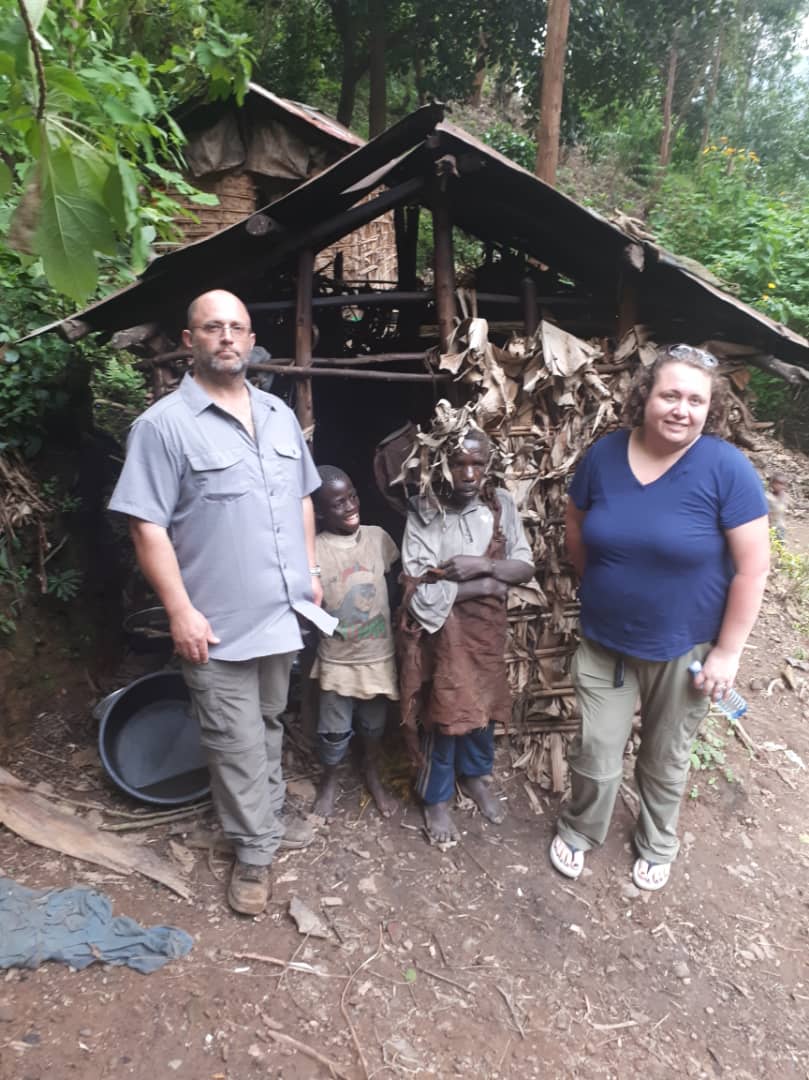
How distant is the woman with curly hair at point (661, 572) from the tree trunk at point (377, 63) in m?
10.9

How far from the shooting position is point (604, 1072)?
8.55 ft

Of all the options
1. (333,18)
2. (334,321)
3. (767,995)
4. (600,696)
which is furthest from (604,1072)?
(333,18)

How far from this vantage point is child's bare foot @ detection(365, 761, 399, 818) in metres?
3.79

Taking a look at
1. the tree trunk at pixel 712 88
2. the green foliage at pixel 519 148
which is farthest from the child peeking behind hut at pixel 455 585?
the tree trunk at pixel 712 88

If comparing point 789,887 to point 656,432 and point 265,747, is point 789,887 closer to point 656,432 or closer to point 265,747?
point 656,432

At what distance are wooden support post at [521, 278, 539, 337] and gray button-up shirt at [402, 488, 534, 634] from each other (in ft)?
4.23

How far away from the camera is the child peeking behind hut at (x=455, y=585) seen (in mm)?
3252

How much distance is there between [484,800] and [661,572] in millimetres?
1747

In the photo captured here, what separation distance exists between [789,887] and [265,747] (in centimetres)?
277

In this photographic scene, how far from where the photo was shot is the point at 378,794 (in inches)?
151

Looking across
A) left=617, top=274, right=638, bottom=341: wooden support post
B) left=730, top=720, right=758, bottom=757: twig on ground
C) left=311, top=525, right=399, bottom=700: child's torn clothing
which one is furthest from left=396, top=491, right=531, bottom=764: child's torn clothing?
left=730, top=720, right=758, bottom=757: twig on ground

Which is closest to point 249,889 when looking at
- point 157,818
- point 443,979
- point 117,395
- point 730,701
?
point 157,818

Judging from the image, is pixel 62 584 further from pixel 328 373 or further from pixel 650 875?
pixel 650 875

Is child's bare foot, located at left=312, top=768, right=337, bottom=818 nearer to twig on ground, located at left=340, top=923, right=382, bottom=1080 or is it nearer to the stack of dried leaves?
twig on ground, located at left=340, top=923, right=382, bottom=1080
